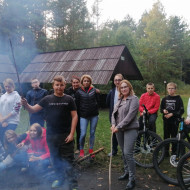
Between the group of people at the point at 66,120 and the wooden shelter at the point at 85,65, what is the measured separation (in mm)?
6584

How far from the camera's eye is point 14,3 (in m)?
4.92

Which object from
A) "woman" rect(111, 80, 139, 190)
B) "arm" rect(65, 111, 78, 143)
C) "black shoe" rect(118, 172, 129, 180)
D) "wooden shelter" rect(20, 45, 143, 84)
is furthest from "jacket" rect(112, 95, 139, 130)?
"wooden shelter" rect(20, 45, 143, 84)

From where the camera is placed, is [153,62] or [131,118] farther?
[153,62]

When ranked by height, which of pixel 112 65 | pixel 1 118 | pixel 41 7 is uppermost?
pixel 41 7

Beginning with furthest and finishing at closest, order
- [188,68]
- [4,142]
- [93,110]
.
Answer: [188,68]
[93,110]
[4,142]

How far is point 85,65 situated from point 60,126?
10108 millimetres

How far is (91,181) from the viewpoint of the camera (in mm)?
3660

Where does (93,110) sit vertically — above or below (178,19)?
below

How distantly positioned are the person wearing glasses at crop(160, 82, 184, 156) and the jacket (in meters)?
1.43

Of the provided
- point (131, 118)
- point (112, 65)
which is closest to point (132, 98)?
point (131, 118)

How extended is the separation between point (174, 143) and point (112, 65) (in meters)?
8.62

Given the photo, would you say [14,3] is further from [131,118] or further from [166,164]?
[166,164]

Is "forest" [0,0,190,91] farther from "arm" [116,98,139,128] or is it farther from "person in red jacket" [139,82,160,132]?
"arm" [116,98,139,128]

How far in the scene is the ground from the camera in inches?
134
